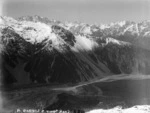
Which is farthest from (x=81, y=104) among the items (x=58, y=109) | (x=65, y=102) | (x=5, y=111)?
(x=5, y=111)

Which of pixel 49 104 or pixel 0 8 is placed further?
pixel 49 104

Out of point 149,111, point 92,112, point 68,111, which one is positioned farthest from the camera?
point 68,111

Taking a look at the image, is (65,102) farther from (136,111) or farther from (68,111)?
(136,111)

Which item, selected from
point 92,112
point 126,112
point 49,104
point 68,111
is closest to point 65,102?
point 49,104

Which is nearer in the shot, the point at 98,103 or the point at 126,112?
the point at 126,112

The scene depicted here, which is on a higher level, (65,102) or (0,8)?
(0,8)

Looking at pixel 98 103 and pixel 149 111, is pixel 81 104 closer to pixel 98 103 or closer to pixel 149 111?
pixel 98 103

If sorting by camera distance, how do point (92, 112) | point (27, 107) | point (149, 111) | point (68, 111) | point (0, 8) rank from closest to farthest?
point (0, 8) < point (149, 111) < point (92, 112) < point (68, 111) < point (27, 107)

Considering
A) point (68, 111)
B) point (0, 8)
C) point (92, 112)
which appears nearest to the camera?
point (0, 8)

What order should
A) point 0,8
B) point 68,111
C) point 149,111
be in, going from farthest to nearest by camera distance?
point 68,111, point 149,111, point 0,8
